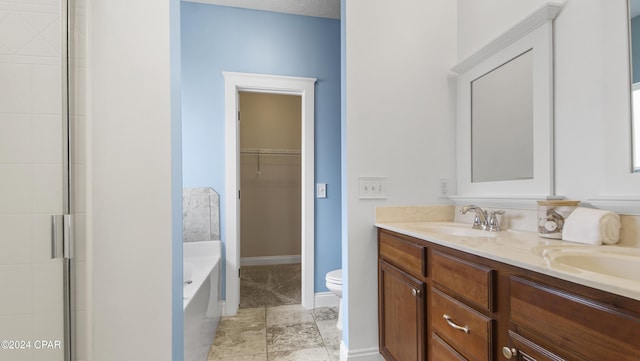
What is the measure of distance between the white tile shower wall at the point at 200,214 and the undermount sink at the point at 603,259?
2.31 meters

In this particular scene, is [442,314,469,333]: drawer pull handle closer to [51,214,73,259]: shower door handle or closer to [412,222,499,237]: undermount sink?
[412,222,499,237]: undermount sink

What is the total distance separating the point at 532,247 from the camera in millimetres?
922

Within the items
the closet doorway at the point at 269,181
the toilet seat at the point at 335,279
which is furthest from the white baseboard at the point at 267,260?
the toilet seat at the point at 335,279

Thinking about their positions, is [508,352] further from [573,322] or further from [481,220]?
[481,220]

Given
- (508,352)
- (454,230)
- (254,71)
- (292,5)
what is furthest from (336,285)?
(292,5)

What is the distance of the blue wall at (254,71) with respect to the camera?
2.46 m

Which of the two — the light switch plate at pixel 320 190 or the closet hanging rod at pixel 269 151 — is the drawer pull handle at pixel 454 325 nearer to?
the light switch plate at pixel 320 190

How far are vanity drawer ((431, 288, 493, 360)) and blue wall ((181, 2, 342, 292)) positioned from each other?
1.56m

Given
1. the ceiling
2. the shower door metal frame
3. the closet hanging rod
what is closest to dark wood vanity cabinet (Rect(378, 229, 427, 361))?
the shower door metal frame

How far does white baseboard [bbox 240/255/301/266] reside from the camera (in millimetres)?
3980

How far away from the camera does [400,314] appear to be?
4.65 ft

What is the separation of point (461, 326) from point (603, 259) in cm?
48

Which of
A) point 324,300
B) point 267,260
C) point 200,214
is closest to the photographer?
point 200,214

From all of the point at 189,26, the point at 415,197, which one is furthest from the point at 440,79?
the point at 189,26
